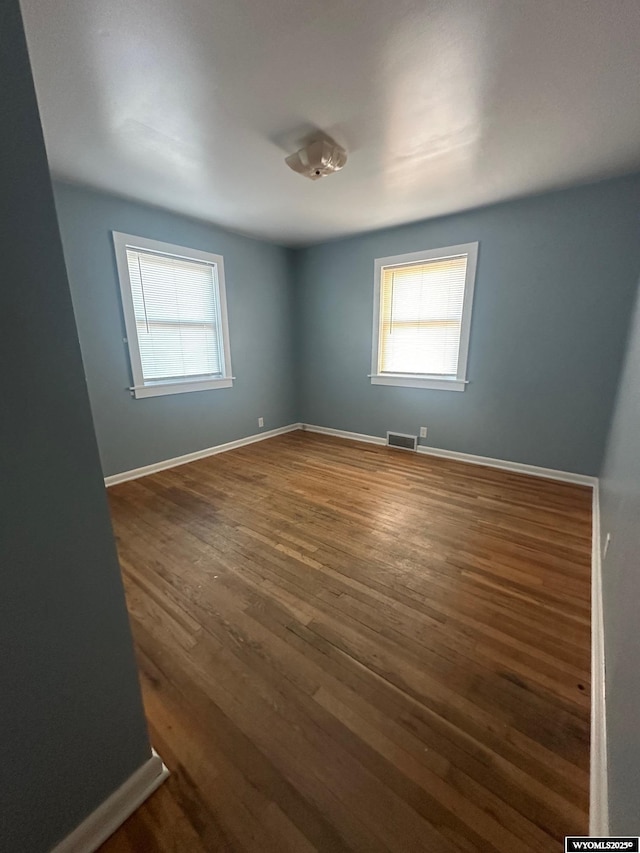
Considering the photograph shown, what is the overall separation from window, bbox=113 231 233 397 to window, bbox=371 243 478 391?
196cm

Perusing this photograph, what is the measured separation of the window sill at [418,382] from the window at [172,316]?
6.42ft

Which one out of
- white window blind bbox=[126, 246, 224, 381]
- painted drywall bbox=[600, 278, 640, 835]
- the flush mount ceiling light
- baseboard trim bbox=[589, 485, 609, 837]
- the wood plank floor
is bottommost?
the wood plank floor

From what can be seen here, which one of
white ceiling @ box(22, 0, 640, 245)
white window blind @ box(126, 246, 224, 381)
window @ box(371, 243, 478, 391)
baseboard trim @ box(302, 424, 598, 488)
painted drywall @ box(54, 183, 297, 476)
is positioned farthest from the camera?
window @ box(371, 243, 478, 391)

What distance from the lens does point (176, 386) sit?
12.0 ft

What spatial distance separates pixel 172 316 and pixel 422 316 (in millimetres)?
2822

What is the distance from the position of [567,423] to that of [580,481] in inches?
22.6

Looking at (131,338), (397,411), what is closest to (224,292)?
(131,338)

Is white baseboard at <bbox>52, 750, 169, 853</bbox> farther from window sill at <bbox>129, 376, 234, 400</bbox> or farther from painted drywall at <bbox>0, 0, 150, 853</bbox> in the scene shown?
window sill at <bbox>129, 376, 234, 400</bbox>

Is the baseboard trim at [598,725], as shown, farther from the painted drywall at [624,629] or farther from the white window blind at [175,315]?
the white window blind at [175,315]

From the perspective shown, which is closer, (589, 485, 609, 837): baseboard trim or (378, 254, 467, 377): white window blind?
→ (589, 485, 609, 837): baseboard trim

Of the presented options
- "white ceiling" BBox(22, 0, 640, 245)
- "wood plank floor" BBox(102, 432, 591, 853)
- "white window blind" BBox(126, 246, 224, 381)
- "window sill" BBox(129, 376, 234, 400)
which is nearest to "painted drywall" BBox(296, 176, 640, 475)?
"white ceiling" BBox(22, 0, 640, 245)

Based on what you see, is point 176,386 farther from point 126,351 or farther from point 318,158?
point 318,158

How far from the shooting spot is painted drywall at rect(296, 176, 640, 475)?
277 centimetres

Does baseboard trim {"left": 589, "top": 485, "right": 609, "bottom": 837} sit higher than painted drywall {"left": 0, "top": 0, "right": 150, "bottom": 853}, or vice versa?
painted drywall {"left": 0, "top": 0, "right": 150, "bottom": 853}
